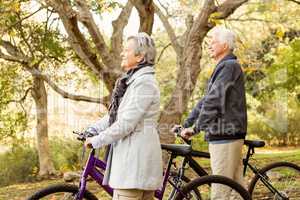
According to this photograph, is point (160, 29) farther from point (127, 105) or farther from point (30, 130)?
point (127, 105)

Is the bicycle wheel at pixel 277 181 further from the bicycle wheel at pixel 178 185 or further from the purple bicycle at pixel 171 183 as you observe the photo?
the bicycle wheel at pixel 178 185

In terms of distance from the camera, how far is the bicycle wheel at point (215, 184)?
386 centimetres

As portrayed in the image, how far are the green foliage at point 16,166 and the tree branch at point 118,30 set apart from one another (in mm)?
5342

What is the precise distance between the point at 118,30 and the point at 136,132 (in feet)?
19.8

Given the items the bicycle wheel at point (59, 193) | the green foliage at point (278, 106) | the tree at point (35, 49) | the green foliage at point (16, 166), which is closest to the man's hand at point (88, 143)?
the bicycle wheel at point (59, 193)

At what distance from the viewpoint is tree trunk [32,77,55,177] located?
1270 centimetres

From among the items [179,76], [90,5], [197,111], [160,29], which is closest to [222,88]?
[197,111]

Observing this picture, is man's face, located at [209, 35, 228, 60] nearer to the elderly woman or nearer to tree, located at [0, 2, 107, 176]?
the elderly woman

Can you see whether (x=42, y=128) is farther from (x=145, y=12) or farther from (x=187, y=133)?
(x=187, y=133)

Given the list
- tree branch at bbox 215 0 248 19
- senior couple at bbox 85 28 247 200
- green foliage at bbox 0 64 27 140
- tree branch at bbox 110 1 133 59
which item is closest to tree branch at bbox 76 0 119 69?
tree branch at bbox 110 1 133 59

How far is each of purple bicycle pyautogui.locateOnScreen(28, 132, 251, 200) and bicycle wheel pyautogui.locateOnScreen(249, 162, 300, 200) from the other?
25.2 inches

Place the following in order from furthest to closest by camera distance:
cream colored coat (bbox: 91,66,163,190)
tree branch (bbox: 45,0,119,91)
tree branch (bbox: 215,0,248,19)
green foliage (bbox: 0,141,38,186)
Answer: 1. green foliage (bbox: 0,141,38,186)
2. tree branch (bbox: 215,0,248,19)
3. tree branch (bbox: 45,0,119,91)
4. cream colored coat (bbox: 91,66,163,190)

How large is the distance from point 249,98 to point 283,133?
1.44 m

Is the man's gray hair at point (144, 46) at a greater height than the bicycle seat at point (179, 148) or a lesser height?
greater
